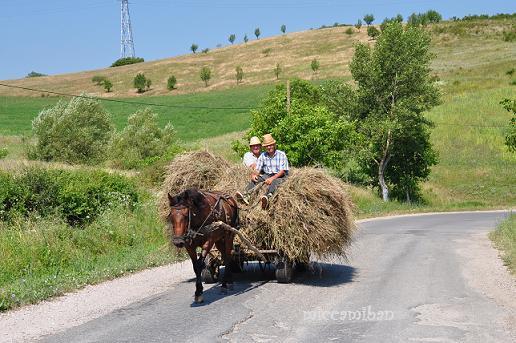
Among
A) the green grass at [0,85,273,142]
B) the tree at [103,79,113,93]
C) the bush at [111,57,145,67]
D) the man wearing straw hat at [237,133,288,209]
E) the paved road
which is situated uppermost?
the bush at [111,57,145,67]

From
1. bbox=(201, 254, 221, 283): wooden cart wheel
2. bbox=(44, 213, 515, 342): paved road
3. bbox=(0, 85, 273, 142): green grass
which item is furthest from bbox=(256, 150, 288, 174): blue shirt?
bbox=(0, 85, 273, 142): green grass

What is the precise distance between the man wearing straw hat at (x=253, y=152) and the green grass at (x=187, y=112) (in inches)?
2011

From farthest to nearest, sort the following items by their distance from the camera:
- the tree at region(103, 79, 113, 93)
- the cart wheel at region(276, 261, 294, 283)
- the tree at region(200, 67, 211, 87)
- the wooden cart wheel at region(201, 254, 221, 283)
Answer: the tree at region(103, 79, 113, 93)
the tree at region(200, 67, 211, 87)
the wooden cart wheel at region(201, 254, 221, 283)
the cart wheel at region(276, 261, 294, 283)

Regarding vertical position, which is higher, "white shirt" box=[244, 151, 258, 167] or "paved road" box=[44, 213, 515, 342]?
"white shirt" box=[244, 151, 258, 167]

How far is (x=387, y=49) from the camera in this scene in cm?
3678

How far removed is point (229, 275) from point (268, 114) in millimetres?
22266

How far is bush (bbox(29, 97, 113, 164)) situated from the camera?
41625 mm

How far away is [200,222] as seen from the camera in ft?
29.1

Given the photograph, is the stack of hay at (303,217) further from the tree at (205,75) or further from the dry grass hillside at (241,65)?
the tree at (205,75)

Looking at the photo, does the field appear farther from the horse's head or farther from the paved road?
the horse's head

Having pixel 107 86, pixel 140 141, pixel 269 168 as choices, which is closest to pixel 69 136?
pixel 140 141

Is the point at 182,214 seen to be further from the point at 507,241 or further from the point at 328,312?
the point at 507,241

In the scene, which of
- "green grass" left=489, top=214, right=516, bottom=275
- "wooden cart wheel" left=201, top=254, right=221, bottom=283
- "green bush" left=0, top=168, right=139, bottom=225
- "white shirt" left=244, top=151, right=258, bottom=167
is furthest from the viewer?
"green bush" left=0, top=168, right=139, bottom=225

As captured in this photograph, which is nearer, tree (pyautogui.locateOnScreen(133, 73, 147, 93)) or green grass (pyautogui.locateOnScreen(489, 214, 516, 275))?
green grass (pyautogui.locateOnScreen(489, 214, 516, 275))
